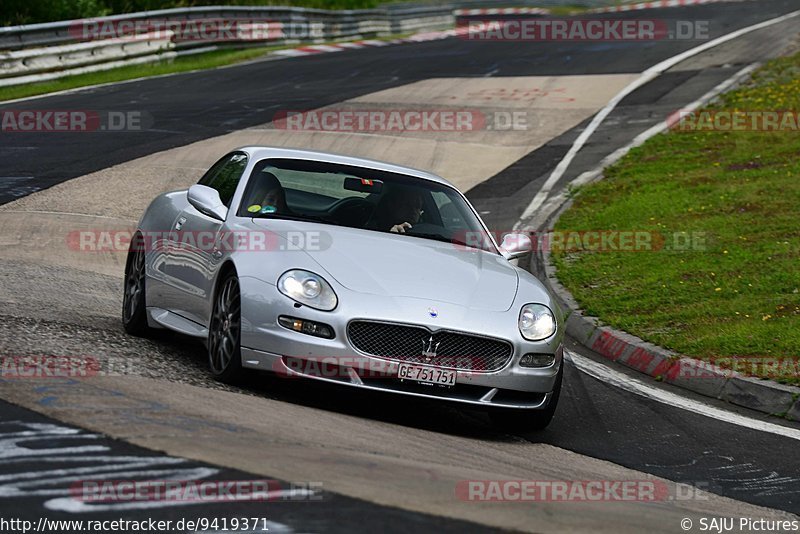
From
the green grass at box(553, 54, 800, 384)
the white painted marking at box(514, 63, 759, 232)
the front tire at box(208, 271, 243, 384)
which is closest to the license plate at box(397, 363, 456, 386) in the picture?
the front tire at box(208, 271, 243, 384)

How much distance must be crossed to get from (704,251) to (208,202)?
21.5 feet

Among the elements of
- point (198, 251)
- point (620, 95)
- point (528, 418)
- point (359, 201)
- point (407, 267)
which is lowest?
point (620, 95)

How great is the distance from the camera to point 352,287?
7164 mm

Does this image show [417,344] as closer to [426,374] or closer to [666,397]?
[426,374]

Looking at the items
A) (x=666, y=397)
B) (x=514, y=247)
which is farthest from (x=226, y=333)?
(x=666, y=397)

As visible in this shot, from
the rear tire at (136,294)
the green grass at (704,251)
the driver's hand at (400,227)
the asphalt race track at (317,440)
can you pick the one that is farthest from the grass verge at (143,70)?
the driver's hand at (400,227)

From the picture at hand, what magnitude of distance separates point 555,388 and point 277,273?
1827 mm

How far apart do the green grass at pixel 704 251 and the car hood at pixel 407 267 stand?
2.64m

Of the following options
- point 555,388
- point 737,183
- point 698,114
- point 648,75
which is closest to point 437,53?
point 648,75

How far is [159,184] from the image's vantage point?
16141mm

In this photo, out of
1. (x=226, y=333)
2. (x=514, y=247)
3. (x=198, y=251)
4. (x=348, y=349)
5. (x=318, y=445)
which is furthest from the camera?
(x=514, y=247)

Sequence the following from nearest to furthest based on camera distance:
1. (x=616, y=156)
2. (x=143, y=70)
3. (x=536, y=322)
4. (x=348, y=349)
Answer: (x=348, y=349)
(x=536, y=322)
(x=616, y=156)
(x=143, y=70)

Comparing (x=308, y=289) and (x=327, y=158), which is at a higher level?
(x=327, y=158)

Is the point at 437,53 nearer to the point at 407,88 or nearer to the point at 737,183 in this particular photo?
the point at 407,88
